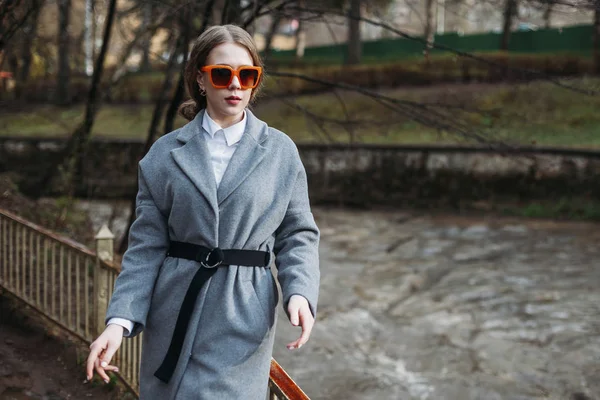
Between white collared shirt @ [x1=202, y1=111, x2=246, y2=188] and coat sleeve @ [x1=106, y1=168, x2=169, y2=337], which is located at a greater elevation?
white collared shirt @ [x1=202, y1=111, x2=246, y2=188]

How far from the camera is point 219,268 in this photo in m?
2.40

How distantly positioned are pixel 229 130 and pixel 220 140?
42 millimetres

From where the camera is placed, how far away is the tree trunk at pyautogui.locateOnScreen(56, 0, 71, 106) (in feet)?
42.9

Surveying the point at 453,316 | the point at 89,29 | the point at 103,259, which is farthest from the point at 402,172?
the point at 103,259

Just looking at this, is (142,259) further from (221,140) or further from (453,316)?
(453,316)

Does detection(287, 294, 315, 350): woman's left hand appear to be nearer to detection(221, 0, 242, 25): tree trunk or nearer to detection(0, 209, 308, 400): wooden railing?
detection(0, 209, 308, 400): wooden railing

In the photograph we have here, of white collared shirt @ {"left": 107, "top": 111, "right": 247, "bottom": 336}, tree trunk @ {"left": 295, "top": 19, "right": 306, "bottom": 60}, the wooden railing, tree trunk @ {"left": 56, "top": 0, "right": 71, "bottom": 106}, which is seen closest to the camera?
white collared shirt @ {"left": 107, "top": 111, "right": 247, "bottom": 336}

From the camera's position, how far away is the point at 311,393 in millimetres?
7055

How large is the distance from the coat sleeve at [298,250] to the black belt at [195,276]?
0.10 m

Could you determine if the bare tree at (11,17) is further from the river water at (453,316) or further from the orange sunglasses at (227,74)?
the orange sunglasses at (227,74)

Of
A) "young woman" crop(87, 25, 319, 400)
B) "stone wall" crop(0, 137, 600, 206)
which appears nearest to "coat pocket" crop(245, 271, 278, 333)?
"young woman" crop(87, 25, 319, 400)

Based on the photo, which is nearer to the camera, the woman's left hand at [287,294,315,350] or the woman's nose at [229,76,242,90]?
the woman's left hand at [287,294,315,350]

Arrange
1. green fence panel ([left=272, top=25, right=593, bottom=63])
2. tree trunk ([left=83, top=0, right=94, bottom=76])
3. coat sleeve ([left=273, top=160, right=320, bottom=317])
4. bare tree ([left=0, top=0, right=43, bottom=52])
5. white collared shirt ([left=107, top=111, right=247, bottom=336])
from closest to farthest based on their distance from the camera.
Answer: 1. coat sleeve ([left=273, top=160, right=320, bottom=317])
2. white collared shirt ([left=107, top=111, right=247, bottom=336])
3. bare tree ([left=0, top=0, right=43, bottom=52])
4. tree trunk ([left=83, top=0, right=94, bottom=76])
5. green fence panel ([left=272, top=25, right=593, bottom=63])

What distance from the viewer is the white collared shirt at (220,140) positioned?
248cm
